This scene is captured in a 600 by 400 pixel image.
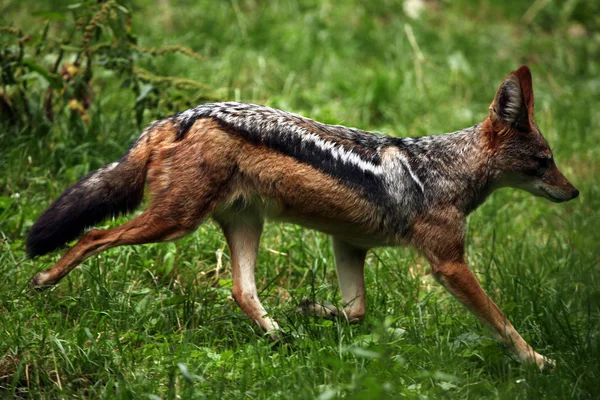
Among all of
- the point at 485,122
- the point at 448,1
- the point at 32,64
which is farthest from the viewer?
the point at 448,1

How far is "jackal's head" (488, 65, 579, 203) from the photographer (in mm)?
5613

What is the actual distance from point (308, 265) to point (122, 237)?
174 cm

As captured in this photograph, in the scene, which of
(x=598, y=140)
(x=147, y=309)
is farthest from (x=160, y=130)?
(x=598, y=140)

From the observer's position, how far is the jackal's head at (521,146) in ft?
18.4

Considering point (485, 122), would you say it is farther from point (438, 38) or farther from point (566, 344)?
point (438, 38)

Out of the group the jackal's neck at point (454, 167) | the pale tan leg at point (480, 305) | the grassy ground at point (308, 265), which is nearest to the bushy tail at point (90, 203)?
the grassy ground at point (308, 265)

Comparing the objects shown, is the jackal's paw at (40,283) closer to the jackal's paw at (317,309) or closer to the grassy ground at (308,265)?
the grassy ground at (308,265)

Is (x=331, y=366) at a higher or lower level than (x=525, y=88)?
lower

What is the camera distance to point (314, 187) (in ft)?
17.7

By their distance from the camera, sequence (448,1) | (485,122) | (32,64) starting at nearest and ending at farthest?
1. (485,122)
2. (32,64)
3. (448,1)

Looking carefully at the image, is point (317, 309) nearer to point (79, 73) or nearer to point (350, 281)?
point (350, 281)

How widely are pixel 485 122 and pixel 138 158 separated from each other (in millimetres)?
2348

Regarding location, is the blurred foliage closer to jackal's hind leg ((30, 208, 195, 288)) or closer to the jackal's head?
jackal's hind leg ((30, 208, 195, 288))

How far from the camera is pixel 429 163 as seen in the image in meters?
5.73
